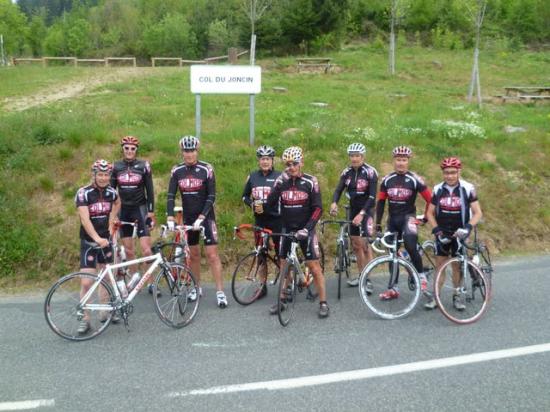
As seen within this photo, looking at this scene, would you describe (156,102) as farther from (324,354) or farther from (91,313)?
(324,354)

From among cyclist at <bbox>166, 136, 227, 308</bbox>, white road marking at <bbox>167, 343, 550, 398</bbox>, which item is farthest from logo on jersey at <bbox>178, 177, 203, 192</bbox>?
white road marking at <bbox>167, 343, 550, 398</bbox>

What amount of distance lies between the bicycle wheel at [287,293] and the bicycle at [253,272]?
1.93ft

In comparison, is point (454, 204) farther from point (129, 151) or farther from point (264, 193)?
point (129, 151)

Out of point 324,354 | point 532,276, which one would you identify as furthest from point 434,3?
point 324,354

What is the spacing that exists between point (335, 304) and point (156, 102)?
11368 millimetres

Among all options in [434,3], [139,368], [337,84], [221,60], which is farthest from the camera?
[434,3]

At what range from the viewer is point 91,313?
19.9 feet

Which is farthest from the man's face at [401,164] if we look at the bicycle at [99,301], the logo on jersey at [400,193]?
the bicycle at [99,301]

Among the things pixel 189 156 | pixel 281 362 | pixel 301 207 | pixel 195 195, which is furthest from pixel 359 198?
pixel 281 362

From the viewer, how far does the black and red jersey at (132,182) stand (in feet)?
23.0

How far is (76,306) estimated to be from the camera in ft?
18.5

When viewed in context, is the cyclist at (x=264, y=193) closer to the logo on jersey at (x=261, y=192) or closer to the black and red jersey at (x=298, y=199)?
the logo on jersey at (x=261, y=192)

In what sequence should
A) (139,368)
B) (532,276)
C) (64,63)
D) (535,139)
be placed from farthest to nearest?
(64,63), (535,139), (532,276), (139,368)

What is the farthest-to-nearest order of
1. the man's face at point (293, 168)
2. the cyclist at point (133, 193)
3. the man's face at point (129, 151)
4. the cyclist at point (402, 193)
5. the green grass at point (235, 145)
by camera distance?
the green grass at point (235, 145)
the cyclist at point (133, 193)
the man's face at point (129, 151)
the cyclist at point (402, 193)
the man's face at point (293, 168)
